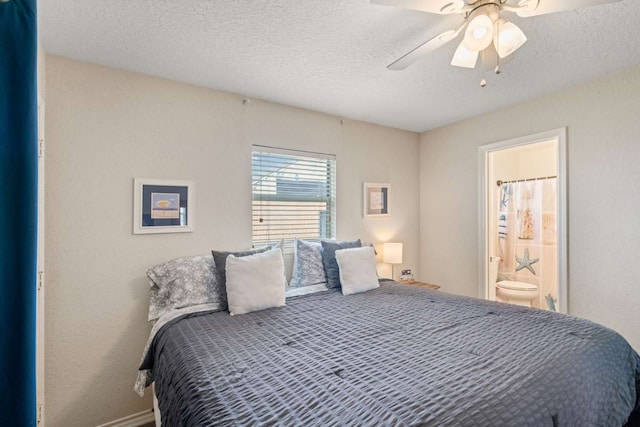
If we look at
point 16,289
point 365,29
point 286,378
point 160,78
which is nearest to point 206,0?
point 365,29

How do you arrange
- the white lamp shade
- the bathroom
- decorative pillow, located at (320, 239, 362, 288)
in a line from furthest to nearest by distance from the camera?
the bathroom, the white lamp shade, decorative pillow, located at (320, 239, 362, 288)

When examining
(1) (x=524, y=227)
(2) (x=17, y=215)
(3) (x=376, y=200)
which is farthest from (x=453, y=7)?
(1) (x=524, y=227)

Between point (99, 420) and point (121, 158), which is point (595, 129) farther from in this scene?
point (99, 420)

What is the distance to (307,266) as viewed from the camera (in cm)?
272

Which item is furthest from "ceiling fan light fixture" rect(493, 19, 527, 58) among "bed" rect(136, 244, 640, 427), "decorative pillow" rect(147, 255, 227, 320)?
"decorative pillow" rect(147, 255, 227, 320)

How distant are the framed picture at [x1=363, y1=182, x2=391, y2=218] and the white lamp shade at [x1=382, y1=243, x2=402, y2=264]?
0.40 metres

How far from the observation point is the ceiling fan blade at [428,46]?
147 cm

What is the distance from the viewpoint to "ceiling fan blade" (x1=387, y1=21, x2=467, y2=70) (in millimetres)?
1472

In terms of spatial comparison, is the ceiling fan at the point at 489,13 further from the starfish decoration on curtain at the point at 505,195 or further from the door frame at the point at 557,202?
the starfish decoration on curtain at the point at 505,195

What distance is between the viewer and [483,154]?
3.30 meters

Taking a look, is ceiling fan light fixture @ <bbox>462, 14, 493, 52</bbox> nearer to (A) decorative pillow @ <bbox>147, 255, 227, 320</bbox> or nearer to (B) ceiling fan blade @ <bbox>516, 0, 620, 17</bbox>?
(B) ceiling fan blade @ <bbox>516, 0, 620, 17</bbox>

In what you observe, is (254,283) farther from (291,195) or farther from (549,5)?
(549,5)

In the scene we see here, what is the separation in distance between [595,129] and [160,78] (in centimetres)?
359

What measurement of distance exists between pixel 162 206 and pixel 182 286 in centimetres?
67
